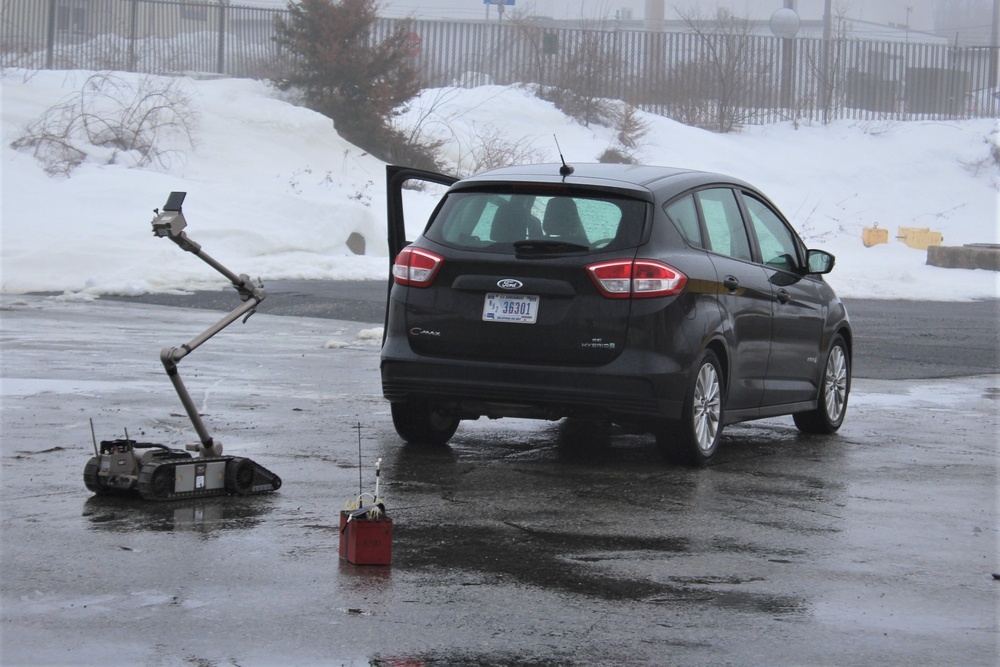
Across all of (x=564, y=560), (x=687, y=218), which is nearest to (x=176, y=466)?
(x=564, y=560)

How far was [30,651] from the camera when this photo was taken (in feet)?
14.9

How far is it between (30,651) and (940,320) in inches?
654

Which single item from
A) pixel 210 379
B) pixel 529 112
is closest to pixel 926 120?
pixel 529 112

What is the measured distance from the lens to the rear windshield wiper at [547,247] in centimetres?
802

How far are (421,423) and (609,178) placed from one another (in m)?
1.83

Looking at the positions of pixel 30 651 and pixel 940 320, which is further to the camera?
pixel 940 320

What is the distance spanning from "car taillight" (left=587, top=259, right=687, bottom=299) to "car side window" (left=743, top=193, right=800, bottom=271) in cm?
174

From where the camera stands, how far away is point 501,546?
242 inches

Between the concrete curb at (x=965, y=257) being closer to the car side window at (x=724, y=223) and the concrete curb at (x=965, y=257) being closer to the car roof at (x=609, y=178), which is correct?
the car side window at (x=724, y=223)

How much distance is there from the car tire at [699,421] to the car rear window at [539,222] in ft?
2.83

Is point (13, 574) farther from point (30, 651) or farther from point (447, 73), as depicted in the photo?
point (447, 73)

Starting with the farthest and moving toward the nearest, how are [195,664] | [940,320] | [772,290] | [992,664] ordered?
[940,320]
[772,290]
[992,664]
[195,664]

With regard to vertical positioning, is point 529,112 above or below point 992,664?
above

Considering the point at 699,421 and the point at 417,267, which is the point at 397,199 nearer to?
the point at 417,267
